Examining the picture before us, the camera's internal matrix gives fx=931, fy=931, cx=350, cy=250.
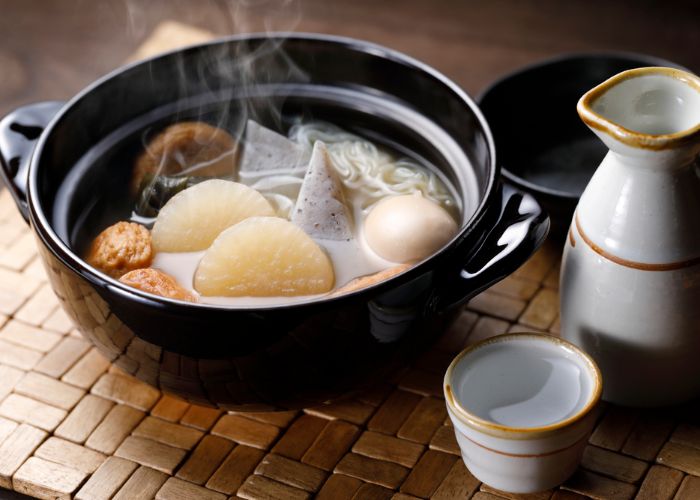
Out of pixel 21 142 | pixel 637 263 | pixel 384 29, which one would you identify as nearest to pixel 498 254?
pixel 637 263

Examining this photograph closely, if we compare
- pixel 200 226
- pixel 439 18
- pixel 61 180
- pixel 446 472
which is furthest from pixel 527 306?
pixel 439 18

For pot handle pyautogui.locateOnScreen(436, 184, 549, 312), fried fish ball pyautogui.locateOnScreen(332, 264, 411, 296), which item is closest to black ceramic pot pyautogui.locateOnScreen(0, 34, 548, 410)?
pot handle pyautogui.locateOnScreen(436, 184, 549, 312)

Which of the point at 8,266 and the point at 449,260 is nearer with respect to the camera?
the point at 449,260

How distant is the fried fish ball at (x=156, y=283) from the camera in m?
1.41

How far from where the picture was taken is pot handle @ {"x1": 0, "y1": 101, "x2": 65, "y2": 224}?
1.55 m

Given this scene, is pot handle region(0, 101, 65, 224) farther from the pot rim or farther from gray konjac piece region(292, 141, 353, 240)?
gray konjac piece region(292, 141, 353, 240)

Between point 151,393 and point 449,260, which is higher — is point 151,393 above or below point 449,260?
below

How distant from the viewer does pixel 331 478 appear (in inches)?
54.1

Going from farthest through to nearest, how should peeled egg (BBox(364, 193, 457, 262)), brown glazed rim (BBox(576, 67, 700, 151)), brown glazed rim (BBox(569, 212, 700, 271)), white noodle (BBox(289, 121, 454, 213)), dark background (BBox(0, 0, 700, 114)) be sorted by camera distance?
dark background (BBox(0, 0, 700, 114)) → white noodle (BBox(289, 121, 454, 213)) → peeled egg (BBox(364, 193, 457, 262)) → brown glazed rim (BBox(569, 212, 700, 271)) → brown glazed rim (BBox(576, 67, 700, 151))

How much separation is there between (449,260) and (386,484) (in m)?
0.34

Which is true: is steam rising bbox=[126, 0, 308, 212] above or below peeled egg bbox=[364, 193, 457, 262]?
above

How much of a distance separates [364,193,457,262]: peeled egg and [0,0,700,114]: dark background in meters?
0.95

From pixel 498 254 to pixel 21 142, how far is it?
2.84ft

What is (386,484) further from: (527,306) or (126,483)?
(527,306)
